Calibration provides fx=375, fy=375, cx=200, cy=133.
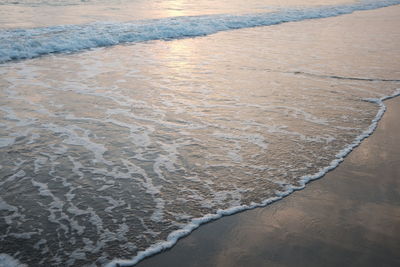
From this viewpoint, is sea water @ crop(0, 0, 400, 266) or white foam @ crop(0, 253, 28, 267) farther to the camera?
sea water @ crop(0, 0, 400, 266)

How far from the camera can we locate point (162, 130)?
510cm

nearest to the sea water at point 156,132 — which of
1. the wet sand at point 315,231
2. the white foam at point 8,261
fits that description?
A: the white foam at point 8,261

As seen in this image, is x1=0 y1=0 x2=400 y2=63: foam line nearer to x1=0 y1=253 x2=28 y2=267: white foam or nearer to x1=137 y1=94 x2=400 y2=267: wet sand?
x1=0 y1=253 x2=28 y2=267: white foam

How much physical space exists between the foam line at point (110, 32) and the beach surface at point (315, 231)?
8.79 m

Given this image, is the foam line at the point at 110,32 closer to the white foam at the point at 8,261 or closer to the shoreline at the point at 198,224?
the white foam at the point at 8,261

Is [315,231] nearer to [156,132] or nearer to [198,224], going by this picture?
[198,224]

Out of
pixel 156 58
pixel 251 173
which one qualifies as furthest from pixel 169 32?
pixel 251 173

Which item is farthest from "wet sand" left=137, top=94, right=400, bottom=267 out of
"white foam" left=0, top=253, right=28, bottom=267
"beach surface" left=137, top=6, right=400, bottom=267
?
"white foam" left=0, top=253, right=28, bottom=267

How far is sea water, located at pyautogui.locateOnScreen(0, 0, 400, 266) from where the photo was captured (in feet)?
10.1

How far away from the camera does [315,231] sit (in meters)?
3.01

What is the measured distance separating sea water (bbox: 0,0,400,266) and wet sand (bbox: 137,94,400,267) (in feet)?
0.49

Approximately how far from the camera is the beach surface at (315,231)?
270 centimetres

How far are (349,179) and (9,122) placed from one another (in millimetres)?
4486

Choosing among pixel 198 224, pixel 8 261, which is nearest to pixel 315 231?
pixel 198 224
